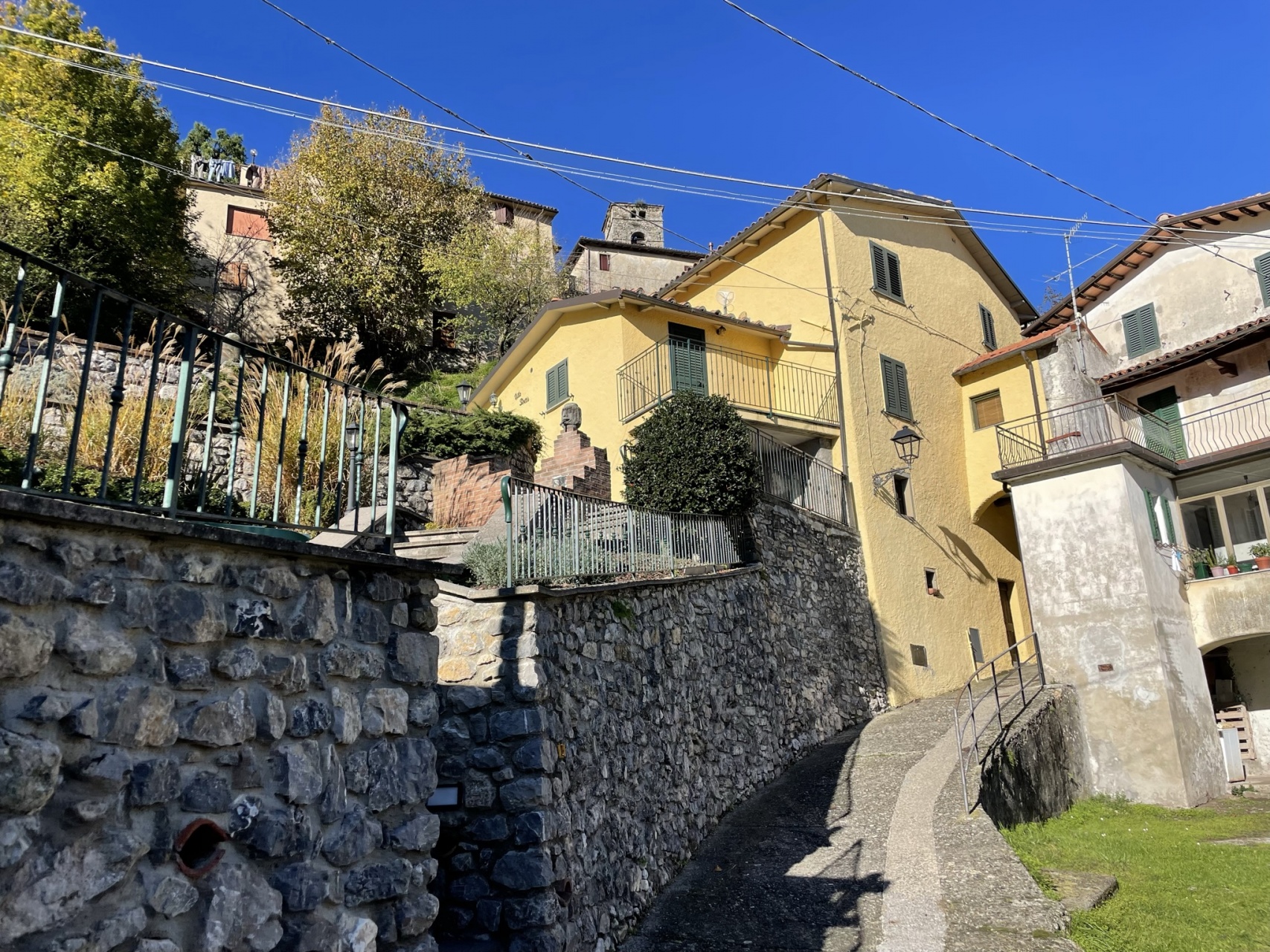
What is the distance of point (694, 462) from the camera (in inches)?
522

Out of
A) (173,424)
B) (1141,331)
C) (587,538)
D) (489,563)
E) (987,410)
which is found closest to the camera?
(173,424)

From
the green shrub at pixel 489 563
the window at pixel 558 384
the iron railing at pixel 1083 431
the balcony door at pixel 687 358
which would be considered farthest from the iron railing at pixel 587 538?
the iron railing at pixel 1083 431

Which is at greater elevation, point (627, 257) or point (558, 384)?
point (627, 257)

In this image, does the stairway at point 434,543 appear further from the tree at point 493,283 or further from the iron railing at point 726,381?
the tree at point 493,283

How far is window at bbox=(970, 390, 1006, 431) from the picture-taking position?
792 inches

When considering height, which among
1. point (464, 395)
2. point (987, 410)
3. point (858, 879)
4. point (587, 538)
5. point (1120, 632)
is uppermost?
point (464, 395)

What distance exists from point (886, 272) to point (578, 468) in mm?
8660

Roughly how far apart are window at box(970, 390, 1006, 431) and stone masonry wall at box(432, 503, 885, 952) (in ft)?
33.1

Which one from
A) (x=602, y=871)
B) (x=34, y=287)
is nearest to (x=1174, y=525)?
(x=602, y=871)

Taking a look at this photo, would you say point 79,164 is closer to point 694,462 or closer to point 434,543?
point 434,543

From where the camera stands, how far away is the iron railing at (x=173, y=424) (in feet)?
11.6

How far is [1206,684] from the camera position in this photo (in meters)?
15.8

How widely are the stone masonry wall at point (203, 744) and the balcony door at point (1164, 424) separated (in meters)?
17.2

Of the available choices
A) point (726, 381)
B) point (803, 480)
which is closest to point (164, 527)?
point (803, 480)
